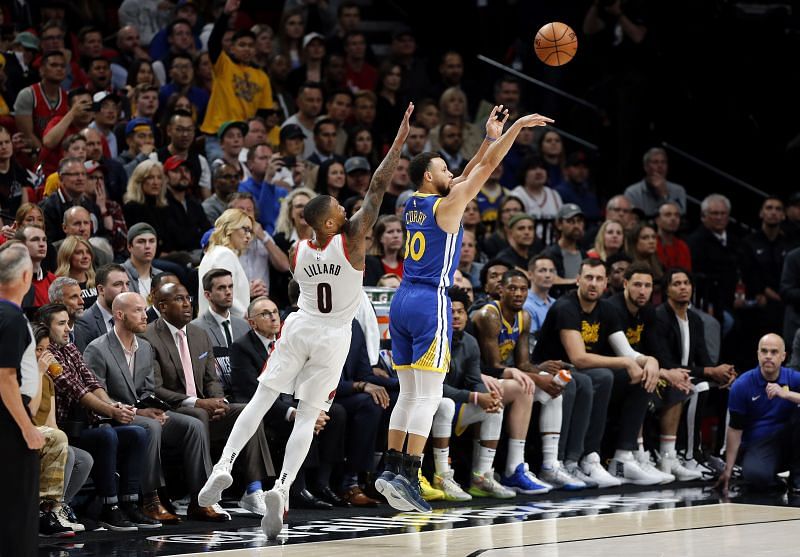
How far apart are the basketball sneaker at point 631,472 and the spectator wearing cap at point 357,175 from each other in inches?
146

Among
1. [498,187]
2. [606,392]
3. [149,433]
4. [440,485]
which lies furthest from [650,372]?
[149,433]

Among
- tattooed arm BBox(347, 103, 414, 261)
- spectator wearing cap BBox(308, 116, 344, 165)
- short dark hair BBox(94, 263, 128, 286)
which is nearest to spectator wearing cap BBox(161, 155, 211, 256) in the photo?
spectator wearing cap BBox(308, 116, 344, 165)

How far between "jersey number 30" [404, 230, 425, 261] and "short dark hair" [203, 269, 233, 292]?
81.7 inches

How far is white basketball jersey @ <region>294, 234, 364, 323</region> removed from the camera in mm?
8414

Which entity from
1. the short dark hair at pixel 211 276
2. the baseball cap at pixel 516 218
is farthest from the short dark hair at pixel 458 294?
the baseball cap at pixel 516 218

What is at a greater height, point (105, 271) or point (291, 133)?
point (291, 133)

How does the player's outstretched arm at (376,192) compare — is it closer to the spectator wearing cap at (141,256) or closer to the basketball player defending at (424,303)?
the basketball player defending at (424,303)

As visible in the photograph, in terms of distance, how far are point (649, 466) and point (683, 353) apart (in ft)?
3.76

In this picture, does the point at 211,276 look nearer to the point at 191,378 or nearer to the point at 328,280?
the point at 191,378

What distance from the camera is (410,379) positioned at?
8711 mm

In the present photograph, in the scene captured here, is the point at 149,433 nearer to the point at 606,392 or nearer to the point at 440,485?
the point at 440,485

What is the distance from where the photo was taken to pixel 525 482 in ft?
35.9

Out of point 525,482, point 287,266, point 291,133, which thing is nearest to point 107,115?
point 291,133

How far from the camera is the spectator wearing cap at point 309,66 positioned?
15359 mm
